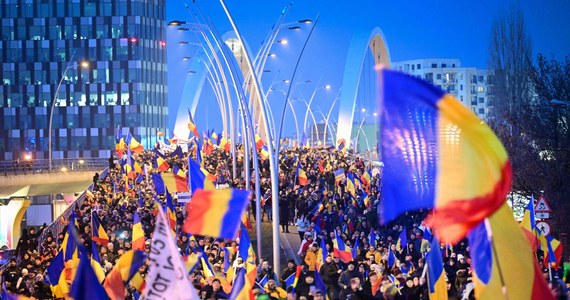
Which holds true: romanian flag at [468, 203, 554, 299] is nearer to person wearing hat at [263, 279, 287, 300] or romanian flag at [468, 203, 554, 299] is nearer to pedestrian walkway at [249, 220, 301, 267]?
person wearing hat at [263, 279, 287, 300]

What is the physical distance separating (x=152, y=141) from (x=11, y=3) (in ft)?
67.8

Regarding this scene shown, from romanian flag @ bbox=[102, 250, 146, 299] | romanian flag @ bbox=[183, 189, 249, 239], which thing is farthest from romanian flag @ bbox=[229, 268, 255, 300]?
romanian flag @ bbox=[183, 189, 249, 239]

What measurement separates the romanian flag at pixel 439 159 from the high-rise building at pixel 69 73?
10208cm

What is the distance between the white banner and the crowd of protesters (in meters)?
4.04

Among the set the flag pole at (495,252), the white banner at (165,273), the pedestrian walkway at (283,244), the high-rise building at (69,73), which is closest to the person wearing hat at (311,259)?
the pedestrian walkway at (283,244)

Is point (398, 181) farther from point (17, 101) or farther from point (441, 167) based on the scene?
point (17, 101)

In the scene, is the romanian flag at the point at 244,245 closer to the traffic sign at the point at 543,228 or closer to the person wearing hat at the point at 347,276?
the person wearing hat at the point at 347,276

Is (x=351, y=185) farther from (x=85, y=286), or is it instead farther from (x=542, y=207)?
(x=85, y=286)

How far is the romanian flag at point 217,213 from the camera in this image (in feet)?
44.8

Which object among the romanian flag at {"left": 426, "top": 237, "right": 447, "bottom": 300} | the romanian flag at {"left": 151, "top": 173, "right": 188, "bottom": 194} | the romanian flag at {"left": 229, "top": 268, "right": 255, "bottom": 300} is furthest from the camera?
the romanian flag at {"left": 151, "top": 173, "right": 188, "bottom": 194}

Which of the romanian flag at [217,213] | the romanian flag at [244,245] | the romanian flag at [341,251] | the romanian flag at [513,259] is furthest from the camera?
the romanian flag at [341,251]

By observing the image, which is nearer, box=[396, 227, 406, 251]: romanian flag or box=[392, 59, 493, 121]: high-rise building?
box=[396, 227, 406, 251]: romanian flag

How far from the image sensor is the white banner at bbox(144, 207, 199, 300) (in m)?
7.91

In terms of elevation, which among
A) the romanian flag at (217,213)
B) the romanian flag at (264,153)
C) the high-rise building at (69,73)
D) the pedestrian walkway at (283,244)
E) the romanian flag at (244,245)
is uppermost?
the high-rise building at (69,73)
